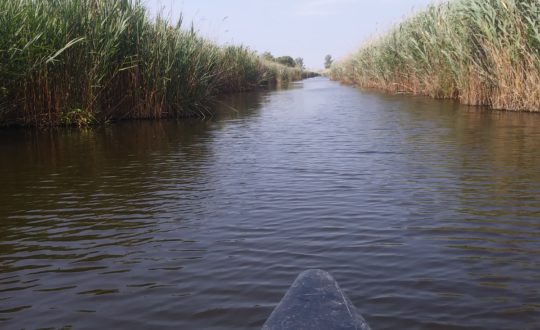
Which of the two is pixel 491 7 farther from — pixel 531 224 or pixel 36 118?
pixel 36 118

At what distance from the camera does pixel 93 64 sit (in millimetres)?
10633

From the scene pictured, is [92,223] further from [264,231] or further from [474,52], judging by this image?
[474,52]

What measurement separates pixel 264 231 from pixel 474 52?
11090mm

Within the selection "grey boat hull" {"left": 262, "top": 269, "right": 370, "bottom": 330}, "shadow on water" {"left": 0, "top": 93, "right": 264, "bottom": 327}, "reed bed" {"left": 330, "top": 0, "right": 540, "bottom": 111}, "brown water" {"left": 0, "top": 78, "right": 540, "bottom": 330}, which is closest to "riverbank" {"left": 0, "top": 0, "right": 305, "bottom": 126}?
"shadow on water" {"left": 0, "top": 93, "right": 264, "bottom": 327}

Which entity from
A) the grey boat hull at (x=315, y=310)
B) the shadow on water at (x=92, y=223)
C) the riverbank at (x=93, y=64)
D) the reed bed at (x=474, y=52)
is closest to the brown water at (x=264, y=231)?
the shadow on water at (x=92, y=223)

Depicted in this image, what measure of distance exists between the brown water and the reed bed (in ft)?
11.3

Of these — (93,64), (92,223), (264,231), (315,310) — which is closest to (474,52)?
(93,64)

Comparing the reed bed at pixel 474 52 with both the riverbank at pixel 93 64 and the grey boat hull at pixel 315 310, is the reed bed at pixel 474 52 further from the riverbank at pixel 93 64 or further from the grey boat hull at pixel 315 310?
the grey boat hull at pixel 315 310

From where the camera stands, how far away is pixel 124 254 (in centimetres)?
366

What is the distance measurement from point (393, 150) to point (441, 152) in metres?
0.69

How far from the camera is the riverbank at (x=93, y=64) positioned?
9.27 meters

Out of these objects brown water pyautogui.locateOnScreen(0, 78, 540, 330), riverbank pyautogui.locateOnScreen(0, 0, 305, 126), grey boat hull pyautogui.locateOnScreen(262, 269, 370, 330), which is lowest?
brown water pyautogui.locateOnScreen(0, 78, 540, 330)

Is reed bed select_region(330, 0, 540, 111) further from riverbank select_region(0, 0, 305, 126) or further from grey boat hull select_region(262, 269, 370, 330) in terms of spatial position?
grey boat hull select_region(262, 269, 370, 330)

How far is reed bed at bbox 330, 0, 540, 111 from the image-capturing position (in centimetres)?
1098
